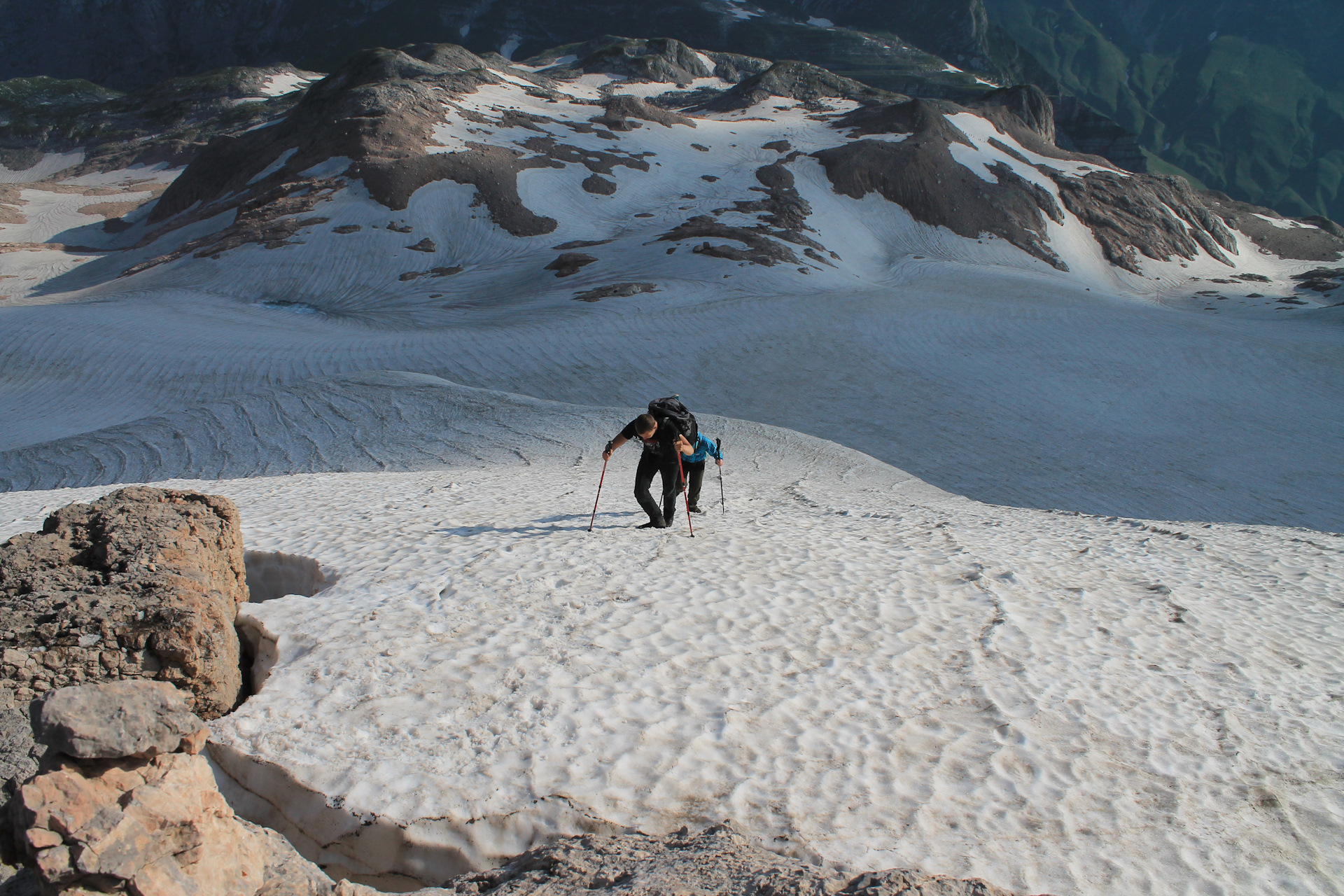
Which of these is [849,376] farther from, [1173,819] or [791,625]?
[1173,819]

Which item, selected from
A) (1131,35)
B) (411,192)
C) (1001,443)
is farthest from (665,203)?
(1131,35)

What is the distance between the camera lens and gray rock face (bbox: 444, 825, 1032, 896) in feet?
8.32

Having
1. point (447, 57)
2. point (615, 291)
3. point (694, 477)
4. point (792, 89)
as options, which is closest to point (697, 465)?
point (694, 477)

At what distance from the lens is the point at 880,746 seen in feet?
12.5

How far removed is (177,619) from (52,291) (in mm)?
36199

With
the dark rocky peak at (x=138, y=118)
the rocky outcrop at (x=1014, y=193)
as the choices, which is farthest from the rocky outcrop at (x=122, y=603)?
the dark rocky peak at (x=138, y=118)

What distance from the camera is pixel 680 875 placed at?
2660 mm

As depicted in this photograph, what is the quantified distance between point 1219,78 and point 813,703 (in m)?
182

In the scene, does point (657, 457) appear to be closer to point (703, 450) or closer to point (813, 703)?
point (703, 450)

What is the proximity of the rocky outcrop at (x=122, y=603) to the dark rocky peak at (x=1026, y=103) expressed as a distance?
212 ft

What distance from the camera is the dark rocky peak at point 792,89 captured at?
56.3 meters

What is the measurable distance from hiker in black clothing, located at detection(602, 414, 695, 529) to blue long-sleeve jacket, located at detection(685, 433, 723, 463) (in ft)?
1.29

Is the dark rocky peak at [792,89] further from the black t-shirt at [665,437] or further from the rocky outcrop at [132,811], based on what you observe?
the rocky outcrop at [132,811]

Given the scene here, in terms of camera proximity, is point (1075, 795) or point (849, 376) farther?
point (849, 376)
